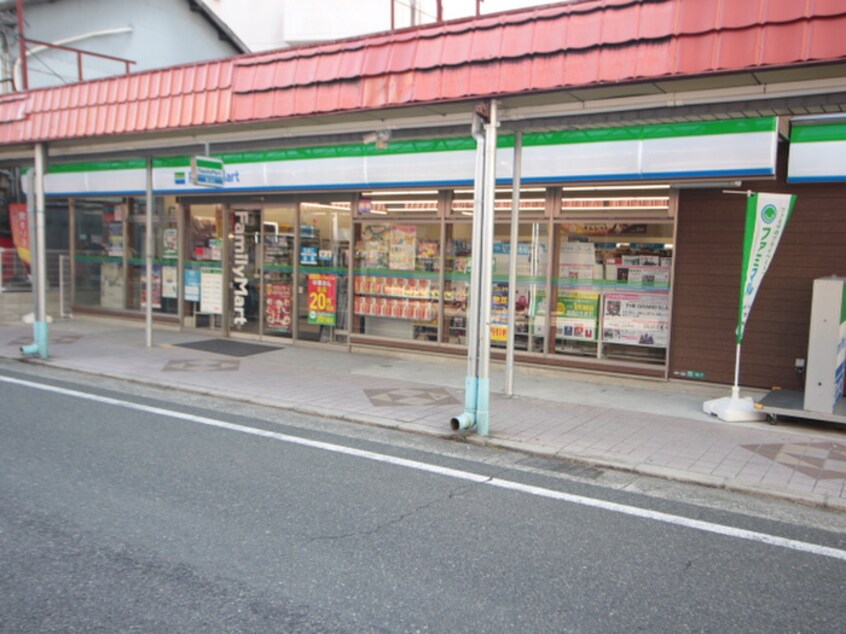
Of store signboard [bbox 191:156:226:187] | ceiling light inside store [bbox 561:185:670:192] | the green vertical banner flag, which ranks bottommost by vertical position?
the green vertical banner flag

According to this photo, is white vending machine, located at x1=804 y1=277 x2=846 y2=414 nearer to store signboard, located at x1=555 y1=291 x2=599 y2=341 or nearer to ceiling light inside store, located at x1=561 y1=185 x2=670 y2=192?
ceiling light inside store, located at x1=561 y1=185 x2=670 y2=192

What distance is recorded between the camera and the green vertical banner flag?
7.64 metres

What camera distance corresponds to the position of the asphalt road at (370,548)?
356cm

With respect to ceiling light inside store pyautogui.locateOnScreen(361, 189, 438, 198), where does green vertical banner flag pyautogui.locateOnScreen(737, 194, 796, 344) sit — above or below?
below

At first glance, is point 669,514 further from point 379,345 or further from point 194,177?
point 194,177

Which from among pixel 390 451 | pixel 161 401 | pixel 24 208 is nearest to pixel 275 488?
pixel 390 451

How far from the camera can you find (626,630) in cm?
346

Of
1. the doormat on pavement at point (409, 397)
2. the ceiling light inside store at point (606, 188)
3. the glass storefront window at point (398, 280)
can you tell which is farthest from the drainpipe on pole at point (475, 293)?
the glass storefront window at point (398, 280)

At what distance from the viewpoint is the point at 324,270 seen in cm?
1311

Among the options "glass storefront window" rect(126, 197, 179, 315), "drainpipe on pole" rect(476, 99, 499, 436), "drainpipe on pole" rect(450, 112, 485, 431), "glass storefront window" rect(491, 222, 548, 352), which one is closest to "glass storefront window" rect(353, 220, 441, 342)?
"glass storefront window" rect(491, 222, 548, 352)

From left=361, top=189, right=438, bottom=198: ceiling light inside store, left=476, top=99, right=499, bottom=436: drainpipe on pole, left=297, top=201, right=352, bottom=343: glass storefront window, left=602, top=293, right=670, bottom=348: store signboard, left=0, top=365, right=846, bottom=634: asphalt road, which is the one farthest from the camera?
left=297, top=201, right=352, bottom=343: glass storefront window

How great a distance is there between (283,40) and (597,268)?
1245cm

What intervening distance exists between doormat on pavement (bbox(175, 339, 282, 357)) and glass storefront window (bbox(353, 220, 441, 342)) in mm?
1970

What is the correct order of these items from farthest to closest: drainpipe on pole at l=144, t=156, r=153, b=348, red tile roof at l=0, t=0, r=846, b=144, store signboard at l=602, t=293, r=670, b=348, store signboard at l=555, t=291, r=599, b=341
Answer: drainpipe on pole at l=144, t=156, r=153, b=348, store signboard at l=555, t=291, r=599, b=341, store signboard at l=602, t=293, r=670, b=348, red tile roof at l=0, t=0, r=846, b=144
